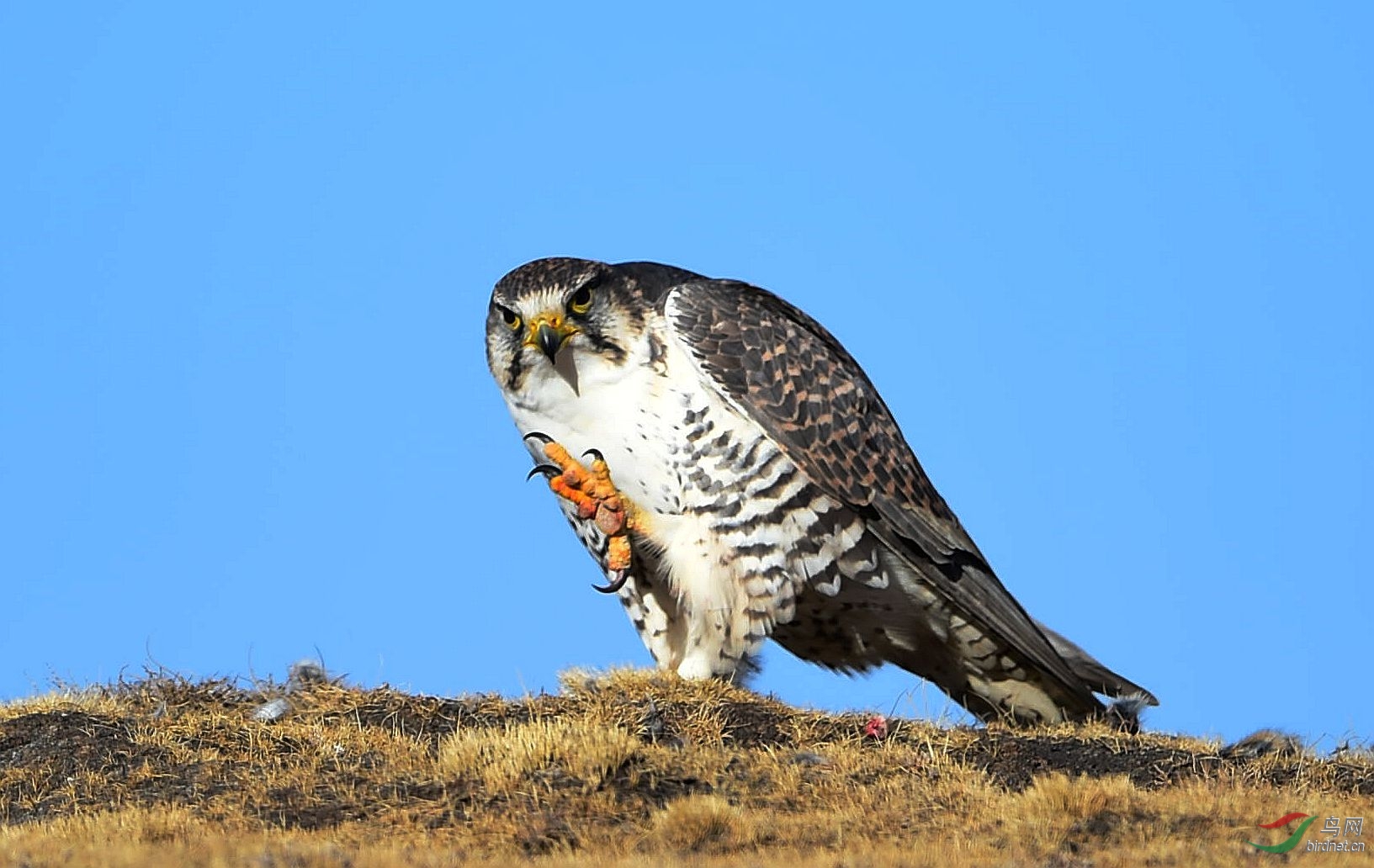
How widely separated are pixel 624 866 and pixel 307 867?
1104 millimetres

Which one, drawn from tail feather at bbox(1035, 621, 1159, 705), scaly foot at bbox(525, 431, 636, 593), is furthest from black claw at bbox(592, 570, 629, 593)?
tail feather at bbox(1035, 621, 1159, 705)

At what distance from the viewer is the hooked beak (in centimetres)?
945

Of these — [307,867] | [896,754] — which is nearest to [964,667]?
[896,754]

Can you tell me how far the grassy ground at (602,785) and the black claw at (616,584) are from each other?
0.77 meters

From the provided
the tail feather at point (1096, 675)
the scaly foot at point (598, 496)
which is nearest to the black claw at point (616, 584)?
the scaly foot at point (598, 496)

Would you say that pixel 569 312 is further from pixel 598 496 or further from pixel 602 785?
pixel 602 785

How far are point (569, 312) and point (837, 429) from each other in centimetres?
157

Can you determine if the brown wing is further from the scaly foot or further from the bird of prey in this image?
the scaly foot

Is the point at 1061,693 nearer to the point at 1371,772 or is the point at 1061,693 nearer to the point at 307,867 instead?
the point at 1371,772

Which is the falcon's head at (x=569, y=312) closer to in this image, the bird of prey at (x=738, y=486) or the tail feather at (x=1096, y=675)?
the bird of prey at (x=738, y=486)

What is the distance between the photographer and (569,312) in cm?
958

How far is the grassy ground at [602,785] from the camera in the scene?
7051 millimetres

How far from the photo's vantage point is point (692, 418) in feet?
30.5

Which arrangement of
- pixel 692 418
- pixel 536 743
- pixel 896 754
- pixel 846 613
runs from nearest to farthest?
1. pixel 536 743
2. pixel 896 754
3. pixel 692 418
4. pixel 846 613
